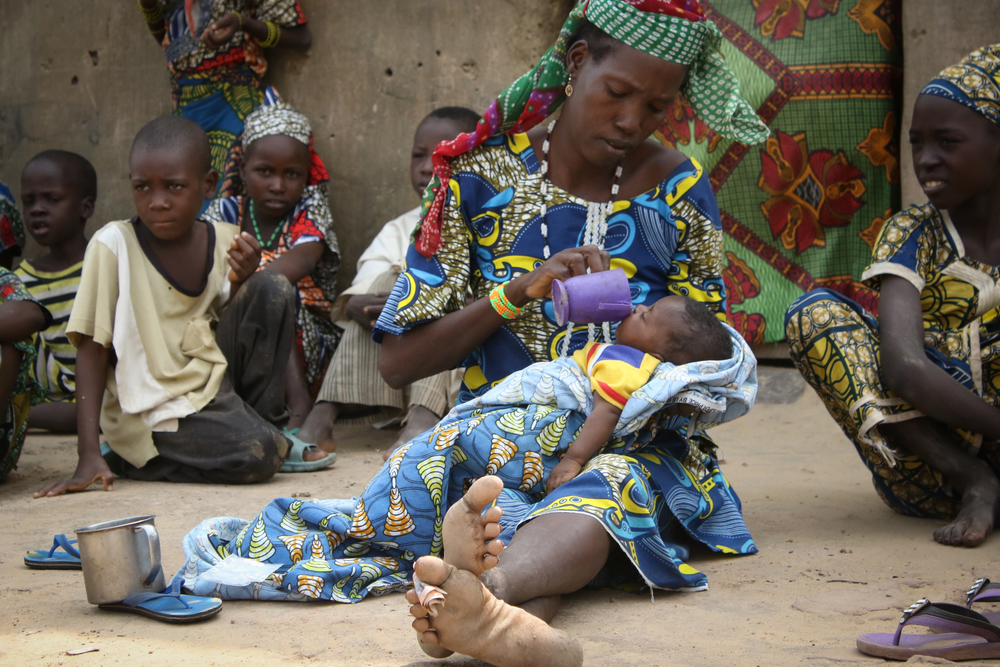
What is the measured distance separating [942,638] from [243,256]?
9.05 feet

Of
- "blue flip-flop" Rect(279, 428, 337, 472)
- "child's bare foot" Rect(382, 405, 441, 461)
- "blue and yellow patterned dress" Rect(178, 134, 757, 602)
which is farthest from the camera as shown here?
"child's bare foot" Rect(382, 405, 441, 461)

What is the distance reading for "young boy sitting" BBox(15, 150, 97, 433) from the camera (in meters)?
4.36

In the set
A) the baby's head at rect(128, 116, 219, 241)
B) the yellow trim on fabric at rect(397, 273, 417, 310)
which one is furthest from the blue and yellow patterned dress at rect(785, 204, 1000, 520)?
the baby's head at rect(128, 116, 219, 241)

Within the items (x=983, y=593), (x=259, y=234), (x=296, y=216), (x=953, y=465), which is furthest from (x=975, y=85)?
(x=259, y=234)

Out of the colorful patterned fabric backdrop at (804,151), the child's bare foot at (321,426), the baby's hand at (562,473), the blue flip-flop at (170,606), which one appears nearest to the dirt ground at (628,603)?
the blue flip-flop at (170,606)

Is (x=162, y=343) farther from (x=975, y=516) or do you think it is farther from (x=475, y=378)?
(x=975, y=516)

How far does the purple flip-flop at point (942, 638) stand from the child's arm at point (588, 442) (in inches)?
26.7

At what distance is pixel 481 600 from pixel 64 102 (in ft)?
17.7

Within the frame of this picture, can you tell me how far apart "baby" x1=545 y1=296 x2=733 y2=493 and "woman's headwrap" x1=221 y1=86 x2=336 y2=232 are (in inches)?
112

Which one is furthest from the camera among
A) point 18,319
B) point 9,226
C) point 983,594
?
point 9,226

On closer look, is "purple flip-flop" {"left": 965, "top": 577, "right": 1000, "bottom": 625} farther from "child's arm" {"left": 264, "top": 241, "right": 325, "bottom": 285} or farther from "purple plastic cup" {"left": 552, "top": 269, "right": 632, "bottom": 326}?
"child's arm" {"left": 264, "top": 241, "right": 325, "bottom": 285}

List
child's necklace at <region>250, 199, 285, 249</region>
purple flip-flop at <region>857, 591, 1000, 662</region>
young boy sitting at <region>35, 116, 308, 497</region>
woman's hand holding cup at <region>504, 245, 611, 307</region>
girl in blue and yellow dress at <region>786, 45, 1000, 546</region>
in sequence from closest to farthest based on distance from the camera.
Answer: purple flip-flop at <region>857, 591, 1000, 662</region> < woman's hand holding cup at <region>504, 245, 611, 307</region> < girl in blue and yellow dress at <region>786, 45, 1000, 546</region> < young boy sitting at <region>35, 116, 308, 497</region> < child's necklace at <region>250, 199, 285, 249</region>

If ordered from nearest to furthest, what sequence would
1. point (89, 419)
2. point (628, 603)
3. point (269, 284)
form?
point (628, 603) → point (89, 419) → point (269, 284)

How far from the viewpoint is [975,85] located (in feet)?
9.03
